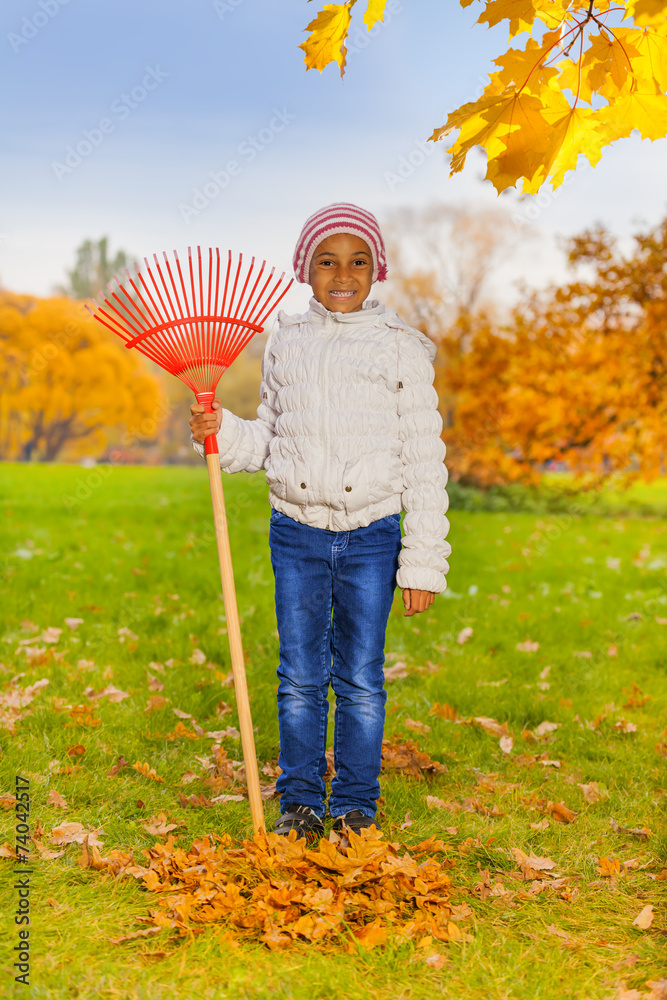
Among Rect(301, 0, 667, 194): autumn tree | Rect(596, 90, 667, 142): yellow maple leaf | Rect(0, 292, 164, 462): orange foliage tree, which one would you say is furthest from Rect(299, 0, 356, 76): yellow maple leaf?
Answer: Rect(0, 292, 164, 462): orange foliage tree

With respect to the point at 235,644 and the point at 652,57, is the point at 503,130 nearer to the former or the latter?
the point at 652,57

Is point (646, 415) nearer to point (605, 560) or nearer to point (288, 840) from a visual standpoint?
point (605, 560)

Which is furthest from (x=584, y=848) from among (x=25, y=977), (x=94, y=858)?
(x=25, y=977)

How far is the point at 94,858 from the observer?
2719mm

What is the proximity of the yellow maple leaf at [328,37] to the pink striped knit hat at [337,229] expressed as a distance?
45cm

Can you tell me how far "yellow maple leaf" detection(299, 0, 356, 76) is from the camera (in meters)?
2.70

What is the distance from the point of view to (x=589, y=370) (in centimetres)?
1450

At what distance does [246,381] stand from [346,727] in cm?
2966

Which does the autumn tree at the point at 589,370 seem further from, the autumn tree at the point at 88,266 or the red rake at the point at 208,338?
the autumn tree at the point at 88,266

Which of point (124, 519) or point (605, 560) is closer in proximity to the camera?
point (605, 560)

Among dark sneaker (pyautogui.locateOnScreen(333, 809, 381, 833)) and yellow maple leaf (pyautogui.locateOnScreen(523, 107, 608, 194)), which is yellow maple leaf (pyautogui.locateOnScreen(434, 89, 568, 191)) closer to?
yellow maple leaf (pyautogui.locateOnScreen(523, 107, 608, 194))

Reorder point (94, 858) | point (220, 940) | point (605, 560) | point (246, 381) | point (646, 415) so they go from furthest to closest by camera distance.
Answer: point (246, 381) < point (646, 415) < point (605, 560) < point (94, 858) < point (220, 940)

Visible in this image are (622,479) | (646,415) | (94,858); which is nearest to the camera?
(94,858)

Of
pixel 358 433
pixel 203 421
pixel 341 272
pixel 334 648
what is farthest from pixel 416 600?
pixel 341 272
